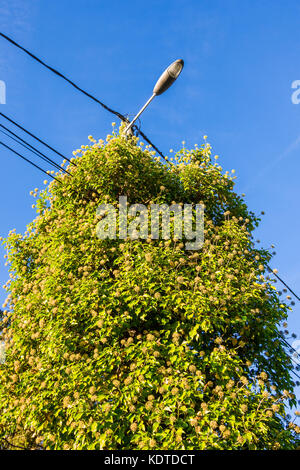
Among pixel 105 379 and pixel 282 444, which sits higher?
pixel 105 379

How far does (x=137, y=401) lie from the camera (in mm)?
5352

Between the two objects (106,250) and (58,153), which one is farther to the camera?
(58,153)

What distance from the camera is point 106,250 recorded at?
7676 mm

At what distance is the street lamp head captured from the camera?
8406 millimetres

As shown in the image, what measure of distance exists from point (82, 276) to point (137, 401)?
8.91 feet

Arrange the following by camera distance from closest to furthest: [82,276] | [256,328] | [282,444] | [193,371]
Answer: [282,444]
[193,371]
[256,328]
[82,276]

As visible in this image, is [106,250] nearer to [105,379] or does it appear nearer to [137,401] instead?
[105,379]

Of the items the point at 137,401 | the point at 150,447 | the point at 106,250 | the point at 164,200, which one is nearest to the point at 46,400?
the point at 137,401

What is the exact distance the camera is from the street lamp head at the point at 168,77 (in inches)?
331

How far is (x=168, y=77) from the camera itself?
28.0 ft

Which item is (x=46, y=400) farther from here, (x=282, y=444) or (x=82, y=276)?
(x=282, y=444)

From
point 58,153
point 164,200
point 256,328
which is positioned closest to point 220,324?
point 256,328

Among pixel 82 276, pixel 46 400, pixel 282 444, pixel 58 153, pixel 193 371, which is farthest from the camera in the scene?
pixel 58 153
